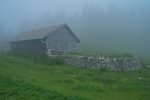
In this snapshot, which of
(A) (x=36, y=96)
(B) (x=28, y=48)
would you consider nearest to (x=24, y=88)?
(A) (x=36, y=96)

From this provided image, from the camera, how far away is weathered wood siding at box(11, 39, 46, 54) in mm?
48656

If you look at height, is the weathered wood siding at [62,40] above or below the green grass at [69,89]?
above

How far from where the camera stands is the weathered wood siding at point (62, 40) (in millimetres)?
48781

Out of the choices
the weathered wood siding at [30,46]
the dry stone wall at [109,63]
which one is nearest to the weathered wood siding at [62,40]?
the weathered wood siding at [30,46]

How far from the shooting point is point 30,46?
51.8 meters

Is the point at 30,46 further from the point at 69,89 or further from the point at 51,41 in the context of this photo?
the point at 69,89

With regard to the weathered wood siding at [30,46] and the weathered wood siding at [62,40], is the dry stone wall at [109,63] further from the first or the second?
the weathered wood siding at [30,46]

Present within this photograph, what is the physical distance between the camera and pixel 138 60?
3734 centimetres

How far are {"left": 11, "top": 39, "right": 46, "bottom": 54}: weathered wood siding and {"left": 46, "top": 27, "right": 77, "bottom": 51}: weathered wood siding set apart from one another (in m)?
1.57

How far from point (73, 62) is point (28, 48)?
17257 millimetres

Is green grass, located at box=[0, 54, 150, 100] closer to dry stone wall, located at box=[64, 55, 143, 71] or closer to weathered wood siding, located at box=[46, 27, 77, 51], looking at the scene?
dry stone wall, located at box=[64, 55, 143, 71]

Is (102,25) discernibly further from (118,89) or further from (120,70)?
(118,89)

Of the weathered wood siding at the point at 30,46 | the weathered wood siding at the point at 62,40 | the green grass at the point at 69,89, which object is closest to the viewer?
the green grass at the point at 69,89

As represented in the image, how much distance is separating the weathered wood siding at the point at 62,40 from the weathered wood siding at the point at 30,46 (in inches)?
61.9
